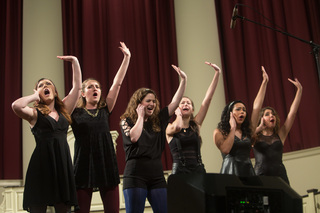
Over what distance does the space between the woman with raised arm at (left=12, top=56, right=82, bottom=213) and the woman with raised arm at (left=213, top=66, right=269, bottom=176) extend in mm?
1425

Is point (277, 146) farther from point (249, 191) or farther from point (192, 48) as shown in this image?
point (192, 48)

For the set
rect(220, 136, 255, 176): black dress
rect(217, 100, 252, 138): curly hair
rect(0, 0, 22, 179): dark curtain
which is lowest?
rect(220, 136, 255, 176): black dress

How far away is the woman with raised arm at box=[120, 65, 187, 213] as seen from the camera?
2668mm

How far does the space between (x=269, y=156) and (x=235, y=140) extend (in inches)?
18.2

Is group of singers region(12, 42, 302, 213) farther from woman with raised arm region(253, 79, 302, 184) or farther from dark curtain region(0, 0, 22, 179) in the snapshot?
dark curtain region(0, 0, 22, 179)

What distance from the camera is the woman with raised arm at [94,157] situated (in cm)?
270

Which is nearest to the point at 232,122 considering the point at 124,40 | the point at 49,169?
the point at 49,169

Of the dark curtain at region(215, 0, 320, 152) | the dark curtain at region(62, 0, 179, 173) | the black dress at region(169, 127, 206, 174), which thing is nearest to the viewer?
the black dress at region(169, 127, 206, 174)

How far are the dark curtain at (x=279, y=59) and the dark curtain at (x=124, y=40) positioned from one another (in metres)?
0.89

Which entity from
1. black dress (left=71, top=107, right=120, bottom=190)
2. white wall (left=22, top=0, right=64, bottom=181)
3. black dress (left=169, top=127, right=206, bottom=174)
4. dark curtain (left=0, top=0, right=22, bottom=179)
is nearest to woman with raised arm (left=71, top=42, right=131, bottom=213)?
black dress (left=71, top=107, right=120, bottom=190)

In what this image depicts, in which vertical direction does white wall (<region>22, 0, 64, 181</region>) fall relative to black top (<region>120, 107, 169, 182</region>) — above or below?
above

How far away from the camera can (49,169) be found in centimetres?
256

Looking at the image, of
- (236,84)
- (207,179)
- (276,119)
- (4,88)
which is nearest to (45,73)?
(4,88)

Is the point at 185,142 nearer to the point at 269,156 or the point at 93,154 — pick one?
the point at 93,154
